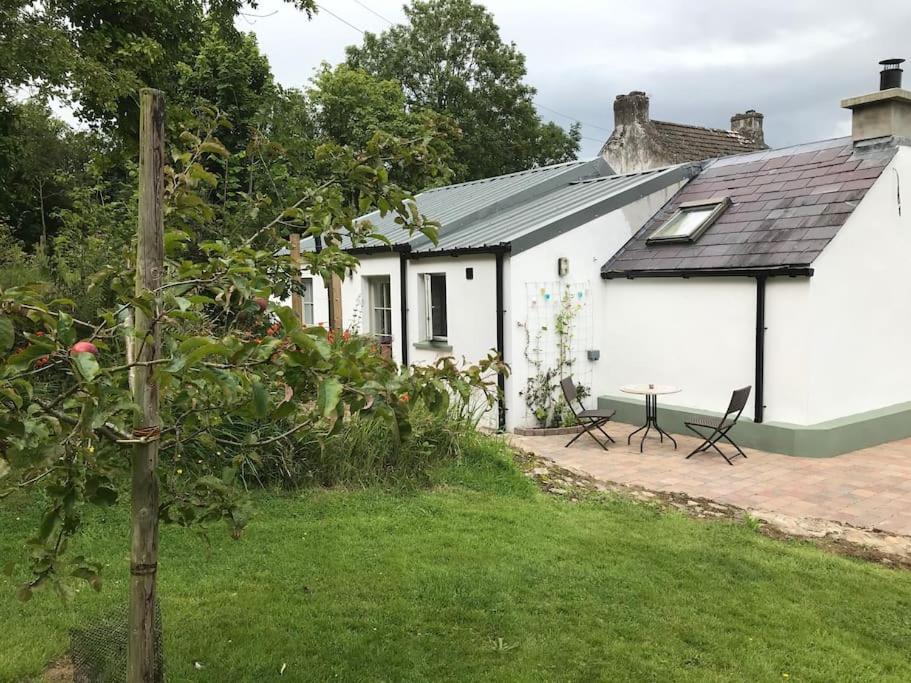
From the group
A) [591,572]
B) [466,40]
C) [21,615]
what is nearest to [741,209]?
[591,572]

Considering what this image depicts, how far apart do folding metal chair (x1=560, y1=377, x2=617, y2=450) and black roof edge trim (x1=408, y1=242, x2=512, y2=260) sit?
6.86ft

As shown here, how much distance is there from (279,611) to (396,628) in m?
0.72

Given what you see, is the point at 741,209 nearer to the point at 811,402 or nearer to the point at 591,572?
the point at 811,402

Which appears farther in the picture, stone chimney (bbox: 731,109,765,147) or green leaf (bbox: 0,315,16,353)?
stone chimney (bbox: 731,109,765,147)

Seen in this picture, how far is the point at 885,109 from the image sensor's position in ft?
33.4

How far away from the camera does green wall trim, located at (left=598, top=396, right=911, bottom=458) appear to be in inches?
355

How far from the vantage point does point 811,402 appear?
9242mm

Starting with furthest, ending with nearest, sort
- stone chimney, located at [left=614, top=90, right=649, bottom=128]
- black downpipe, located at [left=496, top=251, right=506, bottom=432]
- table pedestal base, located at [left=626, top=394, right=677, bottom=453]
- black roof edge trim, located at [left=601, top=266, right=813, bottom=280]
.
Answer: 1. stone chimney, located at [left=614, top=90, right=649, bottom=128]
2. black downpipe, located at [left=496, top=251, right=506, bottom=432]
3. table pedestal base, located at [left=626, top=394, right=677, bottom=453]
4. black roof edge trim, located at [left=601, top=266, right=813, bottom=280]

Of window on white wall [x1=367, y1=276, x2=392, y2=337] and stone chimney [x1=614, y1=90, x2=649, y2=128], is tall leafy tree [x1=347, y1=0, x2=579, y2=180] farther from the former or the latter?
window on white wall [x1=367, y1=276, x2=392, y2=337]

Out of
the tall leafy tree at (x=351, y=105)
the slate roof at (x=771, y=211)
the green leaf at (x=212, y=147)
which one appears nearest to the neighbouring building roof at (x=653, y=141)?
the tall leafy tree at (x=351, y=105)

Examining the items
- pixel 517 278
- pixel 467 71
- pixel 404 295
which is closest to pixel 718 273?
pixel 517 278

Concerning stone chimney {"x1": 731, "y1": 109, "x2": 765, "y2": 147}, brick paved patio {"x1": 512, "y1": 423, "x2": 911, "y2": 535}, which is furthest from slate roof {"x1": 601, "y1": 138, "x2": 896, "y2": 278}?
stone chimney {"x1": 731, "y1": 109, "x2": 765, "y2": 147}

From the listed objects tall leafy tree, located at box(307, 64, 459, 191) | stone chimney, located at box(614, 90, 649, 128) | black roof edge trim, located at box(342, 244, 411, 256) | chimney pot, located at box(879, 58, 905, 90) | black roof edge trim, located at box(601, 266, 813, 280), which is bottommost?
black roof edge trim, located at box(601, 266, 813, 280)

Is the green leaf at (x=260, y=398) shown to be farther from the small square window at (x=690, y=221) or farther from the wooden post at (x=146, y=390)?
the small square window at (x=690, y=221)
